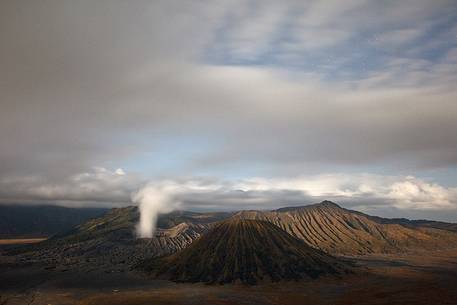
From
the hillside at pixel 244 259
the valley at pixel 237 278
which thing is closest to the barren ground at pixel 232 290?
the valley at pixel 237 278

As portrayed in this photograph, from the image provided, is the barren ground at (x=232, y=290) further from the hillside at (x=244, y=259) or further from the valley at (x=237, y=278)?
the hillside at (x=244, y=259)

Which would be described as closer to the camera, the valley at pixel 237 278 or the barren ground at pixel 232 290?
the barren ground at pixel 232 290

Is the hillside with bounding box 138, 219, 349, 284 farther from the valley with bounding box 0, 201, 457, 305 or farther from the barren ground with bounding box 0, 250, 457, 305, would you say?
the barren ground with bounding box 0, 250, 457, 305

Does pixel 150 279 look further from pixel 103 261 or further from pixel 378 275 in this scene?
pixel 378 275

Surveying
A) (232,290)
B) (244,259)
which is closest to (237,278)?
(244,259)

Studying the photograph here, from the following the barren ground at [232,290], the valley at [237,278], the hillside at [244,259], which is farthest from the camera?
the hillside at [244,259]

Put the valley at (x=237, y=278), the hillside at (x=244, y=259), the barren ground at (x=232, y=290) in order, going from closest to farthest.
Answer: the barren ground at (x=232, y=290)
the valley at (x=237, y=278)
the hillside at (x=244, y=259)

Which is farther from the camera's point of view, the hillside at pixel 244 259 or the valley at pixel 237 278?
the hillside at pixel 244 259

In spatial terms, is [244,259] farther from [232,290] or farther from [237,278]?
[232,290]
